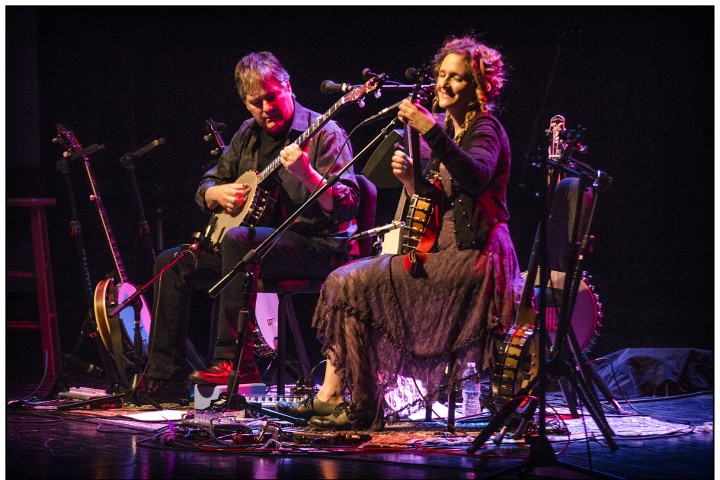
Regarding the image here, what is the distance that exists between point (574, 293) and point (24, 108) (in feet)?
13.0

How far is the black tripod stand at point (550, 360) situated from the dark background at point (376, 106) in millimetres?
1456

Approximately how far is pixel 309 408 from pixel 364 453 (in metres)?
0.52

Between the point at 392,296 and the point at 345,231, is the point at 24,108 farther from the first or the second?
the point at 392,296

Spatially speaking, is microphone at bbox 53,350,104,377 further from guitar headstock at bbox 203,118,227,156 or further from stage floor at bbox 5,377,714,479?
guitar headstock at bbox 203,118,227,156

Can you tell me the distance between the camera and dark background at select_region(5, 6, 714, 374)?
4867 mm

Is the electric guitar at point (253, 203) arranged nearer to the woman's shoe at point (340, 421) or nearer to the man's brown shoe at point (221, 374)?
the man's brown shoe at point (221, 374)

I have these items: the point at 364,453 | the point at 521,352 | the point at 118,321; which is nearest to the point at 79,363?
the point at 118,321

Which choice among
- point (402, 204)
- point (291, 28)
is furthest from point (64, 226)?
point (402, 204)

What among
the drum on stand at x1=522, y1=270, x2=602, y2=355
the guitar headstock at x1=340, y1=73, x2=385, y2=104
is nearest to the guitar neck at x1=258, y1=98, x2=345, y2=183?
the guitar headstock at x1=340, y1=73, x2=385, y2=104

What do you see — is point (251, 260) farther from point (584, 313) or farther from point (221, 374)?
point (584, 313)

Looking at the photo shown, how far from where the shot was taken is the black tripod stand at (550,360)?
8.84 ft

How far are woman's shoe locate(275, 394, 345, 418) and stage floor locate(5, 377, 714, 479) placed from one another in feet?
0.73

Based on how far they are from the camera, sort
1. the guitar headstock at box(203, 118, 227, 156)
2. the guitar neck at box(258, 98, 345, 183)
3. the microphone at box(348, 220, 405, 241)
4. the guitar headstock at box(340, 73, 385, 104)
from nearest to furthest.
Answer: the guitar headstock at box(340, 73, 385, 104)
the microphone at box(348, 220, 405, 241)
the guitar neck at box(258, 98, 345, 183)
the guitar headstock at box(203, 118, 227, 156)

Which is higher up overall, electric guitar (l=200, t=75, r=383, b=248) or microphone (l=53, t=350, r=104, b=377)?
electric guitar (l=200, t=75, r=383, b=248)
